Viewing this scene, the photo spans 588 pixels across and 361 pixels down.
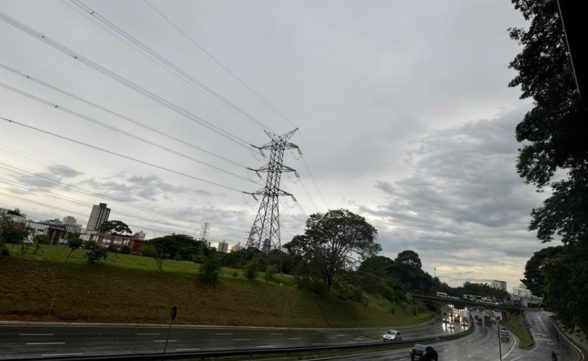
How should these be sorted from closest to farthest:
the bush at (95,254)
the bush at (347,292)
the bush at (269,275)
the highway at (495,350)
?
the highway at (495,350), the bush at (95,254), the bush at (269,275), the bush at (347,292)

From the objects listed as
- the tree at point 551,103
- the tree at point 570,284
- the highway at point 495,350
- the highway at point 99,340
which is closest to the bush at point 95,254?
the highway at point 99,340

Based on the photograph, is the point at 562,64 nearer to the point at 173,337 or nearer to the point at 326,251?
the point at 173,337

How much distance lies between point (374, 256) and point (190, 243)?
5434 centimetres

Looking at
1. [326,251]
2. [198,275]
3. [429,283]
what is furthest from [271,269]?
[429,283]

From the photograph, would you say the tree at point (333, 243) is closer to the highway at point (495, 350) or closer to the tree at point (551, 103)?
the highway at point (495, 350)

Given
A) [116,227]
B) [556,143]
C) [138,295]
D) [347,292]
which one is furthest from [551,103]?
[116,227]

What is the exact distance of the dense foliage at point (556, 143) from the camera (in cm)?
2019

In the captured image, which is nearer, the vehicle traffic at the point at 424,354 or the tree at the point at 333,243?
the vehicle traffic at the point at 424,354

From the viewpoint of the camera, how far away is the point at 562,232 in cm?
3353

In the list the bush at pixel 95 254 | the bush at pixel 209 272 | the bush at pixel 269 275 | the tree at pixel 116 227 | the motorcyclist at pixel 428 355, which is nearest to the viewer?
the motorcyclist at pixel 428 355

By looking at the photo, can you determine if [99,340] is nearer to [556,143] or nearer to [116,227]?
[556,143]

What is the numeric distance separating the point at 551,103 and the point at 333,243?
4908 cm

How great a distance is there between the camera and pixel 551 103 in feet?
70.2

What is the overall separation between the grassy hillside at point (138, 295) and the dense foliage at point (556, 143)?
34248 millimetres
